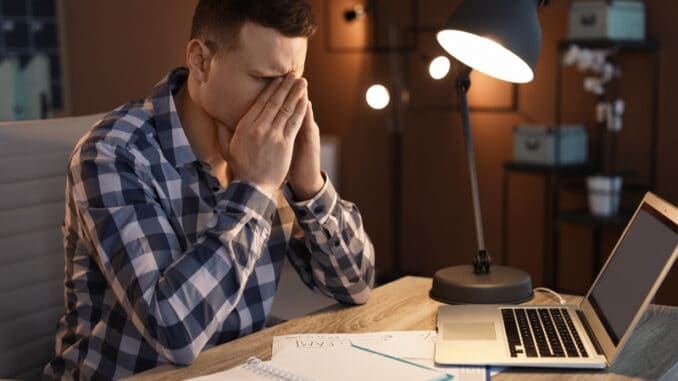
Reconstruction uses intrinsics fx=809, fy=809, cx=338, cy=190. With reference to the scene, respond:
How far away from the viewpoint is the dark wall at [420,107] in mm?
3365

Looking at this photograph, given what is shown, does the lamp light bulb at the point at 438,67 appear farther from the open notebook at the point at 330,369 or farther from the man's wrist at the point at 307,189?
the open notebook at the point at 330,369

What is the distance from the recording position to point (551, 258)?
391cm

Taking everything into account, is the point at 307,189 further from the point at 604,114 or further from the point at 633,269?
the point at 604,114

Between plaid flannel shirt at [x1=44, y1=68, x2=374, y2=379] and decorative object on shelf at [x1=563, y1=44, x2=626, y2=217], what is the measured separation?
2.06 meters

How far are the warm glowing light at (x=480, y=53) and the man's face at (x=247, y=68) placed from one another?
11.9 inches

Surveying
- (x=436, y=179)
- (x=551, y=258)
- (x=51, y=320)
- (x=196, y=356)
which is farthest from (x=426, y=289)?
(x=436, y=179)

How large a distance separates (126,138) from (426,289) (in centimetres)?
68

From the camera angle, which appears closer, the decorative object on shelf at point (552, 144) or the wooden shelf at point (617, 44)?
the wooden shelf at point (617, 44)

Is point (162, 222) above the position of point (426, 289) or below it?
above

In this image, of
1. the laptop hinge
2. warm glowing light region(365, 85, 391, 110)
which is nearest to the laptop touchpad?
the laptop hinge

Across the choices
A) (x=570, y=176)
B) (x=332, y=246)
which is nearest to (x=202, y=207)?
(x=332, y=246)

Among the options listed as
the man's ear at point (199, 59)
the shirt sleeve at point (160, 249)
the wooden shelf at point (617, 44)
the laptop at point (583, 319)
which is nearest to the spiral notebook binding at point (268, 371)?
the shirt sleeve at point (160, 249)

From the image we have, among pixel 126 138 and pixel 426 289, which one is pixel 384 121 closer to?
pixel 426 289

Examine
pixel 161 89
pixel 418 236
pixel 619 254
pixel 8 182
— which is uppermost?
pixel 161 89
